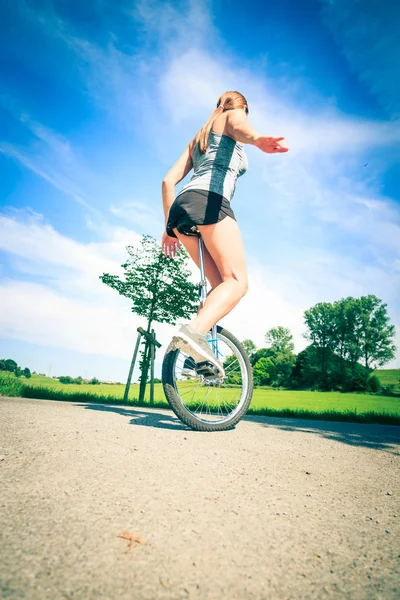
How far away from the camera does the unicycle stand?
8.30ft

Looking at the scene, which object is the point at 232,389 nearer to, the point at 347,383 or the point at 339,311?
the point at 347,383

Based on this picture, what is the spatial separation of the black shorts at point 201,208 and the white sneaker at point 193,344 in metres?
0.93

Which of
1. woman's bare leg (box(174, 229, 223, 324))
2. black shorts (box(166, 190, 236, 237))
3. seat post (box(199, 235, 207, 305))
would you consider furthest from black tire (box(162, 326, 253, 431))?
black shorts (box(166, 190, 236, 237))

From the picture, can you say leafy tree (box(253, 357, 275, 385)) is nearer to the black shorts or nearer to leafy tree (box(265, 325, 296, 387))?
leafy tree (box(265, 325, 296, 387))

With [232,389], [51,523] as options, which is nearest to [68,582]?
[51,523]

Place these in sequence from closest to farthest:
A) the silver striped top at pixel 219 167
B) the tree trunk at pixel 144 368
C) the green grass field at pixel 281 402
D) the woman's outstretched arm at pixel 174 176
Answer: the silver striped top at pixel 219 167 < the woman's outstretched arm at pixel 174 176 < the green grass field at pixel 281 402 < the tree trunk at pixel 144 368

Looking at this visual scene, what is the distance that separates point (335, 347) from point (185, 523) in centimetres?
5083

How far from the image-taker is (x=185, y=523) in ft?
3.11

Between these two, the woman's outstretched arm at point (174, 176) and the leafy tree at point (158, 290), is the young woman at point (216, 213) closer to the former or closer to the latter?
the woman's outstretched arm at point (174, 176)

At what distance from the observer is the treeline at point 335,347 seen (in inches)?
1662

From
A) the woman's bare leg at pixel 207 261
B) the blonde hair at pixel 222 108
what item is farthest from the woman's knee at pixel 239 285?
the blonde hair at pixel 222 108

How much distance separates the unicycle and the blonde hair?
2.86 feet

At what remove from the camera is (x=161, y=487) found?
1205 mm

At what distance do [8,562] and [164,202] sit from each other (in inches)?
111
